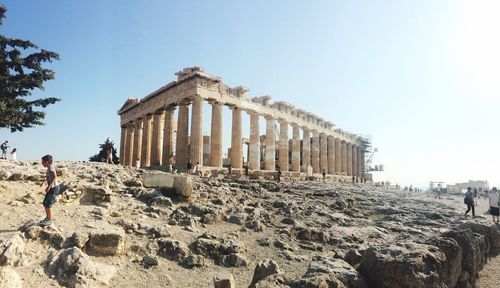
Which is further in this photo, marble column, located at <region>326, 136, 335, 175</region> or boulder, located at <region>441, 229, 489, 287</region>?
marble column, located at <region>326, 136, 335, 175</region>

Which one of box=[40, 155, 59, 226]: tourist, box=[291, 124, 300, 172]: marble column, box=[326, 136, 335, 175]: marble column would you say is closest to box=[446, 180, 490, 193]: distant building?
box=[326, 136, 335, 175]: marble column

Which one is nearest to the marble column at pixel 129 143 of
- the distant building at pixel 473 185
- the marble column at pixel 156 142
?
the marble column at pixel 156 142

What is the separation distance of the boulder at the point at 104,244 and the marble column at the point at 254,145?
23.5m

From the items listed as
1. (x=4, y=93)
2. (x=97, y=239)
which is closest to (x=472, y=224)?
(x=97, y=239)

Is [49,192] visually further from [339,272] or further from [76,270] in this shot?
[339,272]

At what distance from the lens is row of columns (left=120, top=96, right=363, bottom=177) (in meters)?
Result: 25.9

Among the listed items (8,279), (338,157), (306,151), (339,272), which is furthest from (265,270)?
(338,157)

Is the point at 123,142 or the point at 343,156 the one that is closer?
the point at 123,142

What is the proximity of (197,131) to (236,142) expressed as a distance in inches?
183

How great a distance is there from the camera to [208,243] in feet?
25.9

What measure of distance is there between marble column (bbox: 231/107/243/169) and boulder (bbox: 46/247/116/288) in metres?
22.4

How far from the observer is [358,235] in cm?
1046

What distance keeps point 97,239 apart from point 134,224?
1.67m

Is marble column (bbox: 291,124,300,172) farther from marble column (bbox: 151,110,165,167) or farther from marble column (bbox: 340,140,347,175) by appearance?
marble column (bbox: 151,110,165,167)
